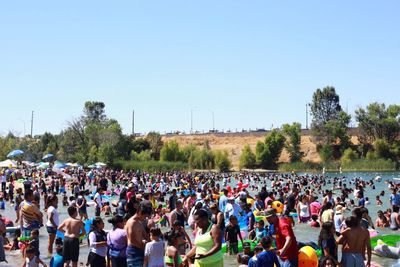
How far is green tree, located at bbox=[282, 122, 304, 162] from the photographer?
84.4 metres

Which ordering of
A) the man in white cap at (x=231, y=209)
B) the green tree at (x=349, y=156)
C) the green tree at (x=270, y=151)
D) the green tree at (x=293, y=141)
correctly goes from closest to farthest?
the man in white cap at (x=231, y=209) < the green tree at (x=349, y=156) < the green tree at (x=270, y=151) < the green tree at (x=293, y=141)

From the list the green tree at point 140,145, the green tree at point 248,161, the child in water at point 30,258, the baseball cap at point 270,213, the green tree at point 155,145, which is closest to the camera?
the baseball cap at point 270,213

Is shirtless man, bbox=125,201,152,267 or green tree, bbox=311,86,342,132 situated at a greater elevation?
green tree, bbox=311,86,342,132

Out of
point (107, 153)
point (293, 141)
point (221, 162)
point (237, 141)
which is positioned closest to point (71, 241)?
point (107, 153)

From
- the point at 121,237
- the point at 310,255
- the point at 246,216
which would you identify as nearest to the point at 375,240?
the point at 246,216

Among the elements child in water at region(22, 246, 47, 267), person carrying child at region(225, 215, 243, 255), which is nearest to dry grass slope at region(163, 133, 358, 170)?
person carrying child at region(225, 215, 243, 255)

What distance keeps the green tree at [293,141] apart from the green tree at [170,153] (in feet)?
55.4

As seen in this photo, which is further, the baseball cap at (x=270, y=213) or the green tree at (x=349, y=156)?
the green tree at (x=349, y=156)

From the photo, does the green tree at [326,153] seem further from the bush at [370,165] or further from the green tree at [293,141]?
the bush at [370,165]

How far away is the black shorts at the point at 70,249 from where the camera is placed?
376 inches

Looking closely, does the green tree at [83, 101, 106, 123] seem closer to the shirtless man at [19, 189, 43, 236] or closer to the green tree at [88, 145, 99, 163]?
the green tree at [88, 145, 99, 163]

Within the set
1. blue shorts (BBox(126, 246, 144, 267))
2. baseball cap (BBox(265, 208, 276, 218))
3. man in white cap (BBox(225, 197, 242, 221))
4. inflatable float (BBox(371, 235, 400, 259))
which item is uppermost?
baseball cap (BBox(265, 208, 276, 218))

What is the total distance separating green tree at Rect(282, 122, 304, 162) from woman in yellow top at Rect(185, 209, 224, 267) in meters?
78.5

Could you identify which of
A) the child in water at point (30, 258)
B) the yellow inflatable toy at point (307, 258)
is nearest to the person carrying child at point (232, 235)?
the yellow inflatable toy at point (307, 258)
